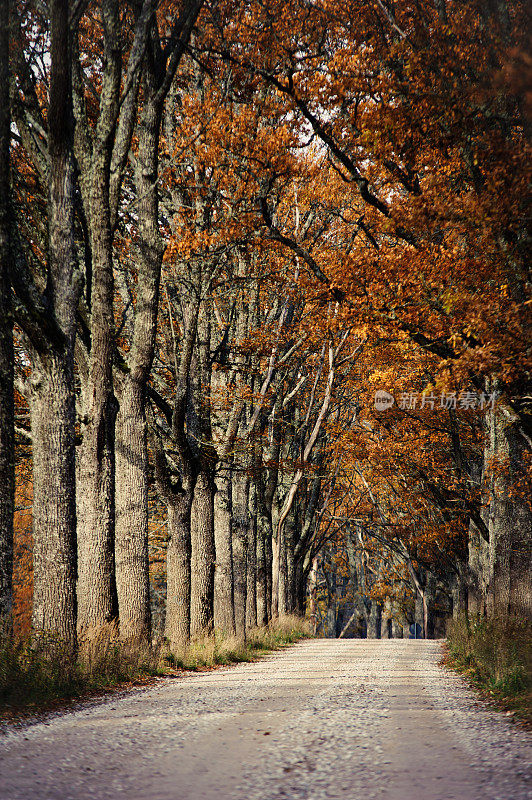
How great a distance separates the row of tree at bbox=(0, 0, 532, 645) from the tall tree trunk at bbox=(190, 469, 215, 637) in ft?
0.17

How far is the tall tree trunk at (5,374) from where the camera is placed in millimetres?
9398

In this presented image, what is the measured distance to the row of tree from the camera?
10.8 meters

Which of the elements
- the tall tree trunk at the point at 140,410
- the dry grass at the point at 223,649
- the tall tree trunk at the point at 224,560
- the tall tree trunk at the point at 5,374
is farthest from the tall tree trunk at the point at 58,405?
the tall tree trunk at the point at 224,560

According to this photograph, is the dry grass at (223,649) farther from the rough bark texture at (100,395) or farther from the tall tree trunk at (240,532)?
the rough bark texture at (100,395)

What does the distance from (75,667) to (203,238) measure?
8940mm

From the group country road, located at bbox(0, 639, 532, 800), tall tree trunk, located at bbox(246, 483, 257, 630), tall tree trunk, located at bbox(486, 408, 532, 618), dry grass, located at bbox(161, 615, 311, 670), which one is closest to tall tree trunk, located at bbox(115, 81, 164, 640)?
Result: dry grass, located at bbox(161, 615, 311, 670)

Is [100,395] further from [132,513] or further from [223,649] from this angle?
[223,649]

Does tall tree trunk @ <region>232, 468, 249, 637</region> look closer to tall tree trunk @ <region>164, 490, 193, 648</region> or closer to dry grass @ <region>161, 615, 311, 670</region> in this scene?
dry grass @ <region>161, 615, 311, 670</region>

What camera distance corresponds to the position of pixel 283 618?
29.2m

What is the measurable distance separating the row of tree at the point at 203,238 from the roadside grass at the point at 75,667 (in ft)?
1.89

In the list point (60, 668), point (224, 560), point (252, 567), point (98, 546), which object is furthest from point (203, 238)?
point (252, 567)

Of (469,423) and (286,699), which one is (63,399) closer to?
(286,699)

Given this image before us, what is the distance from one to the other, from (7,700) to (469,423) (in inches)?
758

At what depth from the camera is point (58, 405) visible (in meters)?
10.7
